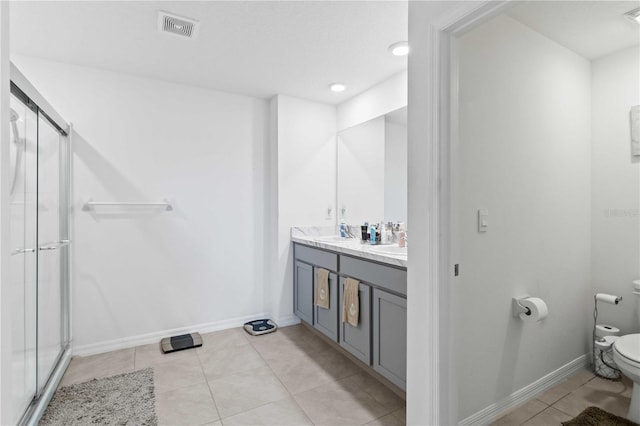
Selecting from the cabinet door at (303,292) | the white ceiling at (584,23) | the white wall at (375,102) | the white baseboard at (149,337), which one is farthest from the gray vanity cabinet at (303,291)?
the white ceiling at (584,23)

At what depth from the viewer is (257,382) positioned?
2.20 metres

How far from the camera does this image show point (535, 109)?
6.47 ft

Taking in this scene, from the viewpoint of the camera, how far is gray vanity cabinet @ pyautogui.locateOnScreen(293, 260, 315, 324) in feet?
9.68

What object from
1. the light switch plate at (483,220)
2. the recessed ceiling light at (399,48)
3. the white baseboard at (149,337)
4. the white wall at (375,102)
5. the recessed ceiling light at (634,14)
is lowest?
the white baseboard at (149,337)

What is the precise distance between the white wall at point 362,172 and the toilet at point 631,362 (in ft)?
5.54

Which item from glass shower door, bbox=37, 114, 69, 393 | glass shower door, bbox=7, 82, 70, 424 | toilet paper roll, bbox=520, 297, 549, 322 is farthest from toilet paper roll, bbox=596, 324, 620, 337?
glass shower door, bbox=37, 114, 69, 393

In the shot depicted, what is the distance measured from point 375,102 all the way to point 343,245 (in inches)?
52.3

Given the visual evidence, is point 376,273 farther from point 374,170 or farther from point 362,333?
point 374,170

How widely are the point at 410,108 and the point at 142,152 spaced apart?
2.31 meters

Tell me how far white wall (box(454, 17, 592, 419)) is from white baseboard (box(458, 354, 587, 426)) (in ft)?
0.13

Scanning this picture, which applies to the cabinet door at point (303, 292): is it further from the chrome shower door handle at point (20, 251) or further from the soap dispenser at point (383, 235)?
the chrome shower door handle at point (20, 251)

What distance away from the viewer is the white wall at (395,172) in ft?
8.87

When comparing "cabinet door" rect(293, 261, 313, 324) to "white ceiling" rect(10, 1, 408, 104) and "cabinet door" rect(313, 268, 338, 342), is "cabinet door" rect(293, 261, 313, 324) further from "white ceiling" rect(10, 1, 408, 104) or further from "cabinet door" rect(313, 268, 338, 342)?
"white ceiling" rect(10, 1, 408, 104)

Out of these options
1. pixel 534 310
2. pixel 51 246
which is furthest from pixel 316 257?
pixel 51 246
